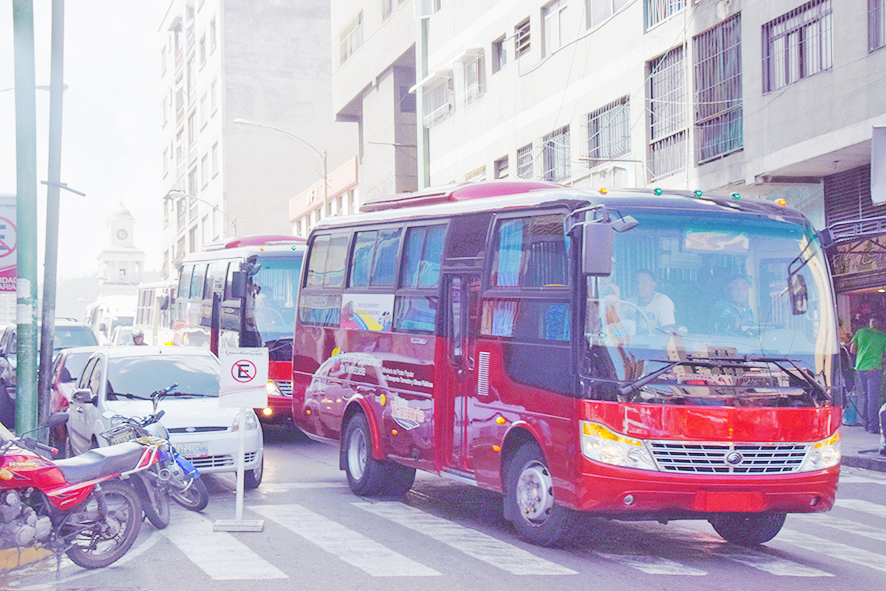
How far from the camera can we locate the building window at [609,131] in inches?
962

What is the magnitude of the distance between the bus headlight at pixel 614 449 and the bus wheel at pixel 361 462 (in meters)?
3.95

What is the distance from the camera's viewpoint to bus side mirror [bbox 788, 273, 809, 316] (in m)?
8.84

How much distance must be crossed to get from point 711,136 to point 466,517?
12.6 meters

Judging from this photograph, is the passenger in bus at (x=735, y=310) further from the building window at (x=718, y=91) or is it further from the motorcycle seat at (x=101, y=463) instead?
the building window at (x=718, y=91)

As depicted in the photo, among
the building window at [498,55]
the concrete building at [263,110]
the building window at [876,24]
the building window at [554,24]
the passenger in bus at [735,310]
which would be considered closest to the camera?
the passenger in bus at [735,310]

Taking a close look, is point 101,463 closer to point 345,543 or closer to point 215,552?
point 215,552

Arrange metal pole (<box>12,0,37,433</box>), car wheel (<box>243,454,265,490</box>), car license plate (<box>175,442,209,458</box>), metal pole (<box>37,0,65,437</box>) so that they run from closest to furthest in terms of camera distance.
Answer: car license plate (<box>175,442,209,458</box>) → metal pole (<box>12,0,37,433</box>) → car wheel (<box>243,454,265,490</box>) → metal pole (<box>37,0,65,437</box>)

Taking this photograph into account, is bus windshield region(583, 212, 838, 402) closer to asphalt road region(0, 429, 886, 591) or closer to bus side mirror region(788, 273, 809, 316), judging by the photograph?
bus side mirror region(788, 273, 809, 316)

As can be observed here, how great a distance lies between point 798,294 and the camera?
8914 mm

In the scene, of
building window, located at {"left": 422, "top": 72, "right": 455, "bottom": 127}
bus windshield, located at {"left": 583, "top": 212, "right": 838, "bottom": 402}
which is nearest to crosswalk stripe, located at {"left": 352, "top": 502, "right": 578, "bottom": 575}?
bus windshield, located at {"left": 583, "top": 212, "right": 838, "bottom": 402}

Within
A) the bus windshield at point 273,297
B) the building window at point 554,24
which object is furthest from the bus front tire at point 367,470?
the building window at point 554,24

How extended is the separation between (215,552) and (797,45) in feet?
46.4

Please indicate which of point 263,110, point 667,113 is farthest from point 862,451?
point 263,110

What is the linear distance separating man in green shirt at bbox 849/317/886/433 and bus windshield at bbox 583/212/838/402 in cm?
926
